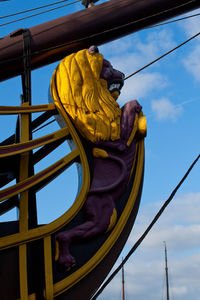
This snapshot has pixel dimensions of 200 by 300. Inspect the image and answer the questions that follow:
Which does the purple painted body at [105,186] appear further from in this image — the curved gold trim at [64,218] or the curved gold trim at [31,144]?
the curved gold trim at [31,144]

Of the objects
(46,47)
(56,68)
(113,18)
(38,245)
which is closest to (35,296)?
(38,245)

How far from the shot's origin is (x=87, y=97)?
626cm

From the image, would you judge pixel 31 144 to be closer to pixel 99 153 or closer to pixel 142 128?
pixel 99 153

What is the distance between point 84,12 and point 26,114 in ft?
7.16

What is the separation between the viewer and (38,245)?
17.5 ft

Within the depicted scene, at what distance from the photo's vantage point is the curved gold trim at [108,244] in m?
5.25

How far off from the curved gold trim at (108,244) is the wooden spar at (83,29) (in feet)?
5.74

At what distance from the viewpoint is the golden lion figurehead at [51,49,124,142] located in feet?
20.0

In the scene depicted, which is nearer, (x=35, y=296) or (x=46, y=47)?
(x=35, y=296)

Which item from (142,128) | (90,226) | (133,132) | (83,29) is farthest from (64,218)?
(83,29)

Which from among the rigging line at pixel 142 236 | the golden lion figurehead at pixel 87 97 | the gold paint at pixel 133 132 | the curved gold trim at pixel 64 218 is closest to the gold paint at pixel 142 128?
the gold paint at pixel 133 132

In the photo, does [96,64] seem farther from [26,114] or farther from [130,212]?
[130,212]

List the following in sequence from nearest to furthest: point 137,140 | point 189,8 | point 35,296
A: point 35,296 → point 137,140 → point 189,8

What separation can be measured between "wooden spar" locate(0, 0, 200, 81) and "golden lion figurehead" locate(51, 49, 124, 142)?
453 millimetres
